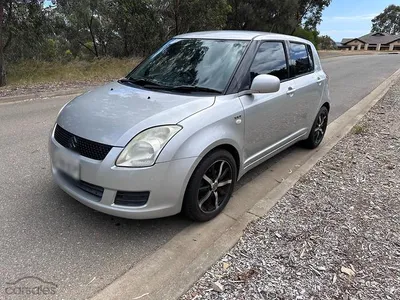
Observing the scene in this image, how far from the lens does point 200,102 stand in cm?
294

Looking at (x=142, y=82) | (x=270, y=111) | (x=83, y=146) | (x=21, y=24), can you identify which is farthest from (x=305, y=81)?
(x=21, y=24)

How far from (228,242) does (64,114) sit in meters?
1.89

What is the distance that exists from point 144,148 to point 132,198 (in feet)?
1.36

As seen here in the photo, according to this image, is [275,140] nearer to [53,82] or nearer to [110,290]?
[110,290]

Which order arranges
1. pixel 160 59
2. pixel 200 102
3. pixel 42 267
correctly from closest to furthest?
pixel 42 267 → pixel 200 102 → pixel 160 59

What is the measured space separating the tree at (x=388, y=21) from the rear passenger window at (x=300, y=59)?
380ft

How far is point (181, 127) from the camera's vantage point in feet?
8.63

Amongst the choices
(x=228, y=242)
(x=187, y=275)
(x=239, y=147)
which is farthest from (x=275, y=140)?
(x=187, y=275)

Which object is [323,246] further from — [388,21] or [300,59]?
[388,21]

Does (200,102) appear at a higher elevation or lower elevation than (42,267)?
higher

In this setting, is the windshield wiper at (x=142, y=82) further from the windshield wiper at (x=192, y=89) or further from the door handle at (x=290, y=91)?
the door handle at (x=290, y=91)

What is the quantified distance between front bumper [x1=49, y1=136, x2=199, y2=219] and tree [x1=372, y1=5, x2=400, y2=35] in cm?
11890

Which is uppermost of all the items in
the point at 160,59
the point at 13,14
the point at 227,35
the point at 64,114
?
the point at 13,14

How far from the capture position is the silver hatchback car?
2539 millimetres
